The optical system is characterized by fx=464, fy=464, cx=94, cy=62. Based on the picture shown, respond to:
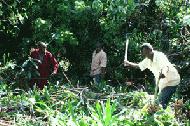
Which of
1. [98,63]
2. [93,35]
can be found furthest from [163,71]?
[93,35]

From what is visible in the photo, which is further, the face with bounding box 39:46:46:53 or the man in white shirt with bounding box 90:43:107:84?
the man in white shirt with bounding box 90:43:107:84

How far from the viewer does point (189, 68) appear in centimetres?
1216

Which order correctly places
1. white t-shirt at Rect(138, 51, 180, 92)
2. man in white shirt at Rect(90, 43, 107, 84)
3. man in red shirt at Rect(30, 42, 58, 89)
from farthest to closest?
man in white shirt at Rect(90, 43, 107, 84), man in red shirt at Rect(30, 42, 58, 89), white t-shirt at Rect(138, 51, 180, 92)

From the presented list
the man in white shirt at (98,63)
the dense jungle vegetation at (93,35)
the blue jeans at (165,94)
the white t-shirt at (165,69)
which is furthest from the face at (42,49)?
the blue jeans at (165,94)

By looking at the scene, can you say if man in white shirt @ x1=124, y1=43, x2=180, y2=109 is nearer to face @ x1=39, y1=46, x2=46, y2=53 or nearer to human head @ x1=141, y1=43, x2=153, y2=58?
human head @ x1=141, y1=43, x2=153, y2=58

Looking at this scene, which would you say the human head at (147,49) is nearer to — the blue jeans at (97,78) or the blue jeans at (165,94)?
the blue jeans at (165,94)

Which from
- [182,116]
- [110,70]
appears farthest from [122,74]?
[182,116]

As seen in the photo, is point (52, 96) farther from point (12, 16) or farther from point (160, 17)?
point (160, 17)

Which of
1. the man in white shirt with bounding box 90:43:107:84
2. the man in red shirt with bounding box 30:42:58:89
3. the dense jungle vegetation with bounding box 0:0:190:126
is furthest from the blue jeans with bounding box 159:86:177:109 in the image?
the man in white shirt with bounding box 90:43:107:84

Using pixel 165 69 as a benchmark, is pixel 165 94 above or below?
below

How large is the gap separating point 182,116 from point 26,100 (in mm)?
3022

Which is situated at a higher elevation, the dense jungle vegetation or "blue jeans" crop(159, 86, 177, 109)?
the dense jungle vegetation

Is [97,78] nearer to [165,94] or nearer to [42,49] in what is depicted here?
[42,49]

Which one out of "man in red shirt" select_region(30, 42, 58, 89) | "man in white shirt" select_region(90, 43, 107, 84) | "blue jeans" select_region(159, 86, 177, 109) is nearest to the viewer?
"blue jeans" select_region(159, 86, 177, 109)
